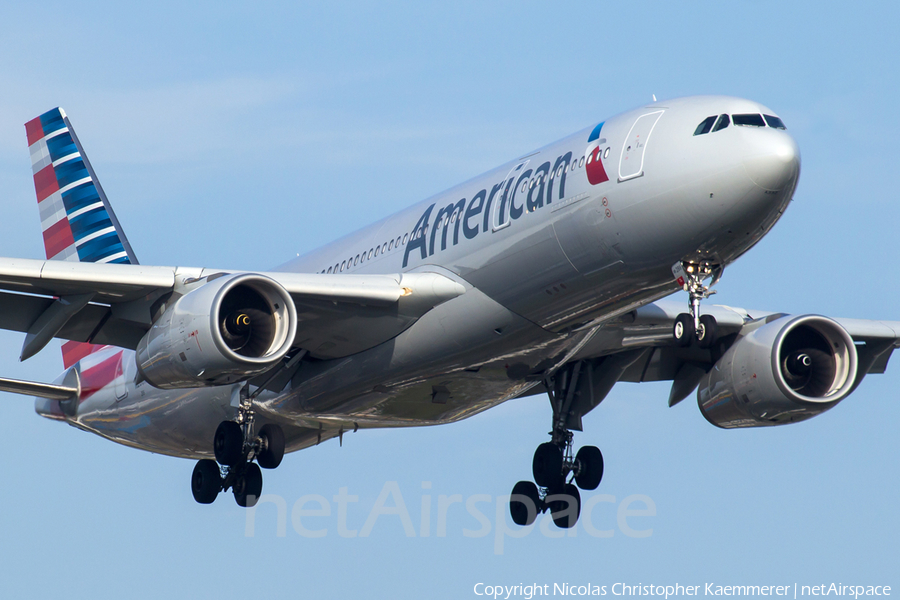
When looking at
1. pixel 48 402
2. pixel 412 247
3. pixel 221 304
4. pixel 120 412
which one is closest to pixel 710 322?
pixel 412 247

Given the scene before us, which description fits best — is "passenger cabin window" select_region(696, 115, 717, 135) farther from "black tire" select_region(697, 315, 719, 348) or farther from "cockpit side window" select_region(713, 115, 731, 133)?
"black tire" select_region(697, 315, 719, 348)

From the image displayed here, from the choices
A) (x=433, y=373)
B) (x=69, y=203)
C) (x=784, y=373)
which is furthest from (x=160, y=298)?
(x=69, y=203)

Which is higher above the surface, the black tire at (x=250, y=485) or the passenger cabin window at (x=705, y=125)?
the passenger cabin window at (x=705, y=125)

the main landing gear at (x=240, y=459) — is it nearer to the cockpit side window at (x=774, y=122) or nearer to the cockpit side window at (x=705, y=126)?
the cockpit side window at (x=705, y=126)

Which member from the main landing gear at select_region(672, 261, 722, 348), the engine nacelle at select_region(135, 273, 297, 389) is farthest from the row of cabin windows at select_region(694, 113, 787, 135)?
the engine nacelle at select_region(135, 273, 297, 389)

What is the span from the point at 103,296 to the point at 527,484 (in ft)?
31.4

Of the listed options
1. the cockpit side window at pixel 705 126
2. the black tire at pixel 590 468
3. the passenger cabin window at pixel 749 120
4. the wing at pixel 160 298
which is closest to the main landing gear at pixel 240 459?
the wing at pixel 160 298

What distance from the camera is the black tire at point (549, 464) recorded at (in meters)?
26.2

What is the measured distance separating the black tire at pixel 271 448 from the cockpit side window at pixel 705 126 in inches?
422

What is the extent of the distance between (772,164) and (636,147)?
2113 mm

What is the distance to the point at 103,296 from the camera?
22156 millimetres

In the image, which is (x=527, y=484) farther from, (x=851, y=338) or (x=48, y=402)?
(x=48, y=402)

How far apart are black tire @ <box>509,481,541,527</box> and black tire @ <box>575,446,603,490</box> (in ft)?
3.16

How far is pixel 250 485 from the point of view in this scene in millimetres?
25516
